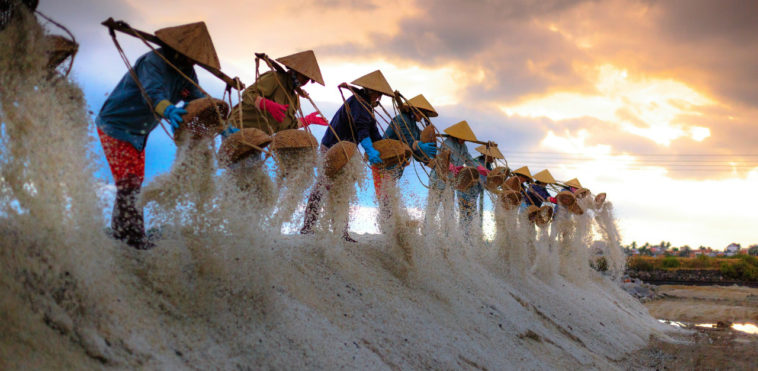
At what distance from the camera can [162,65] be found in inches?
132

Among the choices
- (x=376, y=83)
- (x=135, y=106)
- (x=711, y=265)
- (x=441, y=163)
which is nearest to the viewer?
(x=135, y=106)

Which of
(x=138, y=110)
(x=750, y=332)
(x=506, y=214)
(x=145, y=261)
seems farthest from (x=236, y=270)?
(x=750, y=332)

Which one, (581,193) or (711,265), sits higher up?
(581,193)

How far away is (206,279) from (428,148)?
307 centimetres

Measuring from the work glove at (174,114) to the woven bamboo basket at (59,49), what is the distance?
0.56 m

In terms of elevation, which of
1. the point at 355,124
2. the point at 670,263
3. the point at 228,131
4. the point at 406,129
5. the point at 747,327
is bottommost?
the point at 747,327

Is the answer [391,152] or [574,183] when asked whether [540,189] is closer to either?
[574,183]

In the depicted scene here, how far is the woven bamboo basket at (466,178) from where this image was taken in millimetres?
6312

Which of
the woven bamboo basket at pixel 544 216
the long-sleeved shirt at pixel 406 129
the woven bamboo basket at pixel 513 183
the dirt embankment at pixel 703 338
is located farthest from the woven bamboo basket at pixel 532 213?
the long-sleeved shirt at pixel 406 129

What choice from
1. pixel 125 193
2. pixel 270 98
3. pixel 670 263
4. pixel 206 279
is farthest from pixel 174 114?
pixel 670 263

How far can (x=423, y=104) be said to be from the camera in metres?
6.31

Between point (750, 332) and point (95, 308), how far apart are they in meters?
9.89

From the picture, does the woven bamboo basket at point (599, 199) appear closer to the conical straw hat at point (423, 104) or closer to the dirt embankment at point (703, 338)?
the dirt embankment at point (703, 338)

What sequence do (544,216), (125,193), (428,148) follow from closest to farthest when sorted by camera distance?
(125,193) < (428,148) < (544,216)
